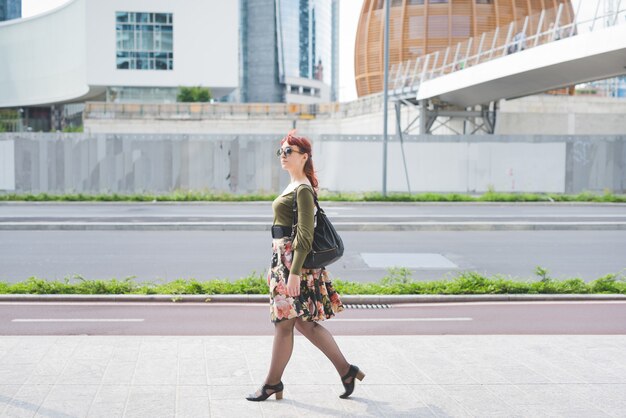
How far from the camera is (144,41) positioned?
251 ft

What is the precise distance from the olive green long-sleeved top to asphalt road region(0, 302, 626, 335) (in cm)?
312

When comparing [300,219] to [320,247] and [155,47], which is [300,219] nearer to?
[320,247]

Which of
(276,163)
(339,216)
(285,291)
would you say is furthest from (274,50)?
(285,291)

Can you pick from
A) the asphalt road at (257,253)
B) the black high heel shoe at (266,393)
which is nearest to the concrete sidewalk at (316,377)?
the black high heel shoe at (266,393)

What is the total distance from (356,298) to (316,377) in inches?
153

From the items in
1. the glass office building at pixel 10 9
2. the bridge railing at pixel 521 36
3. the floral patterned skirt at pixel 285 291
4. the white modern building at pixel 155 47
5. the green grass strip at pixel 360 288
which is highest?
the glass office building at pixel 10 9

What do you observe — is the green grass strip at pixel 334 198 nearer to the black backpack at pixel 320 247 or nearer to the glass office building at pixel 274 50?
the black backpack at pixel 320 247

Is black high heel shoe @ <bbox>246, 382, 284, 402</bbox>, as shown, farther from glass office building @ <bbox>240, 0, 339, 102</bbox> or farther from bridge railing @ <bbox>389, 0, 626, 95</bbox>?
glass office building @ <bbox>240, 0, 339, 102</bbox>

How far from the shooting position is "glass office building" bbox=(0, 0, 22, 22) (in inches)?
5027

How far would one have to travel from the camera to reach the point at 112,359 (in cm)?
718

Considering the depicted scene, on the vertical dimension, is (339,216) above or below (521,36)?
below

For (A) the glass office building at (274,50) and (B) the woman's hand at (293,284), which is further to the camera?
(A) the glass office building at (274,50)

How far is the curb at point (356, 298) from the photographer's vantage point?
10.6 metres

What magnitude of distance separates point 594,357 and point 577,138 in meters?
29.4
